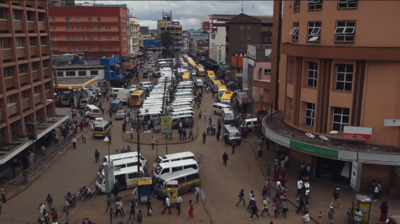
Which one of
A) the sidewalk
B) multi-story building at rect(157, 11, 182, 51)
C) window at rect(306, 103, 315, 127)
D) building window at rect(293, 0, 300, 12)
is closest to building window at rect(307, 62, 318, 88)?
window at rect(306, 103, 315, 127)

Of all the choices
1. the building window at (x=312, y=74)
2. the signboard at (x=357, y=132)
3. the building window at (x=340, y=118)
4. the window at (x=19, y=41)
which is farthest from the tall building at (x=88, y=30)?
the signboard at (x=357, y=132)

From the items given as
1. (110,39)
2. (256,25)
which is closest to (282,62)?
(256,25)

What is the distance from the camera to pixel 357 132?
2345cm

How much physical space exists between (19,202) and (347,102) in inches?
884

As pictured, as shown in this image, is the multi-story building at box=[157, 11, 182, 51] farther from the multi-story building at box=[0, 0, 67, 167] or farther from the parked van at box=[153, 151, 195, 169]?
the parked van at box=[153, 151, 195, 169]

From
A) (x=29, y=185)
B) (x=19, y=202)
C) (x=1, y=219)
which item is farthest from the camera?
(x=29, y=185)

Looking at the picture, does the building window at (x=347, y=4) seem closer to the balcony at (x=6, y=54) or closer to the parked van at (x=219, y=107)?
the balcony at (x=6, y=54)

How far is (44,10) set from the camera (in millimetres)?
35156

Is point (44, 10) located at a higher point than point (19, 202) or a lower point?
higher

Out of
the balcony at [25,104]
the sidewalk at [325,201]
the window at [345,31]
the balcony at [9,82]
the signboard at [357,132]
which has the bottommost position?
the sidewalk at [325,201]

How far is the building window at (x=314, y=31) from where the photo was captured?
25.7 m

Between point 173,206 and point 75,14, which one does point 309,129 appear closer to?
point 173,206

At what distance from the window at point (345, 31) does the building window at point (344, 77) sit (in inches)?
67.2

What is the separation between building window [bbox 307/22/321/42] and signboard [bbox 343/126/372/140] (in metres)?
6.58
